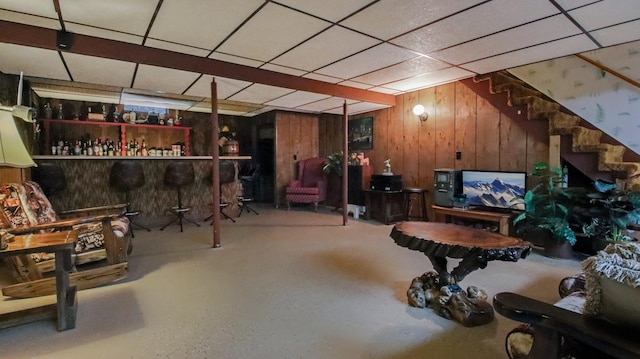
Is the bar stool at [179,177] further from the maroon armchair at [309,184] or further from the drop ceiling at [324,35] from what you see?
the maroon armchair at [309,184]

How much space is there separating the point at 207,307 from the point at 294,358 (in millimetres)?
957

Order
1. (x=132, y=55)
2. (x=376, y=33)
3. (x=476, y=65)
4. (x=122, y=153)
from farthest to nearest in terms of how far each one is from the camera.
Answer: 1. (x=122, y=153)
2. (x=476, y=65)
3. (x=132, y=55)
4. (x=376, y=33)

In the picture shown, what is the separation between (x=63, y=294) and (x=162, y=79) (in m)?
3.00

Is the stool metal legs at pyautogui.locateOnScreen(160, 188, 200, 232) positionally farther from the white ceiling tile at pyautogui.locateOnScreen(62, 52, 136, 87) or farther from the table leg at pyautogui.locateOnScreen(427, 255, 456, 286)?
the table leg at pyautogui.locateOnScreen(427, 255, 456, 286)

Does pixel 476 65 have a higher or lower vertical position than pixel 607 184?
higher

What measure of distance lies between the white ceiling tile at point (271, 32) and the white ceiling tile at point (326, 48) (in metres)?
0.12

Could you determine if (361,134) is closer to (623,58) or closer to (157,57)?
(623,58)

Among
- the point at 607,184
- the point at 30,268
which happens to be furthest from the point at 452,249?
the point at 30,268

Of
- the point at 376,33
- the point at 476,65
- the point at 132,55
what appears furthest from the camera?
the point at 476,65

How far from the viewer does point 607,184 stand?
3250 millimetres

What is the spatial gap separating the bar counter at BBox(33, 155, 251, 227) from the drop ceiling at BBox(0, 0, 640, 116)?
1.20 m

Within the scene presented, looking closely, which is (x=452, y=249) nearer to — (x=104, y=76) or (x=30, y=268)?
(x=30, y=268)

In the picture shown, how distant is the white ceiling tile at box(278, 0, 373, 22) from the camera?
7.72 feet

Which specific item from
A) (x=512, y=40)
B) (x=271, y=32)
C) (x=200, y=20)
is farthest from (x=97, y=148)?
(x=512, y=40)
